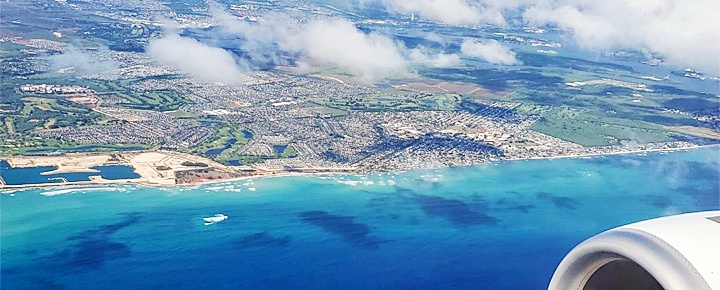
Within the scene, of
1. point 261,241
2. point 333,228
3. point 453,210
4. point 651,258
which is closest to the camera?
point 651,258

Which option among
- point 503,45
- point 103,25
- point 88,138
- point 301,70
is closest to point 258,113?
point 88,138

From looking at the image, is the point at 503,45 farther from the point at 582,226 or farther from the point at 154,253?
the point at 154,253

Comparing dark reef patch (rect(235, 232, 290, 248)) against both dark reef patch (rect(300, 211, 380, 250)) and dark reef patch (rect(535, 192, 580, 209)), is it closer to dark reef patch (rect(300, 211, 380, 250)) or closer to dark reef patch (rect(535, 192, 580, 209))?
dark reef patch (rect(300, 211, 380, 250))

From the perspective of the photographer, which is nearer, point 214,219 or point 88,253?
point 88,253

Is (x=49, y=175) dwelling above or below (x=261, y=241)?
above

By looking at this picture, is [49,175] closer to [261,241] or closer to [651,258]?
[261,241]

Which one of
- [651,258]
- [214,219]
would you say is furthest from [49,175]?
[651,258]

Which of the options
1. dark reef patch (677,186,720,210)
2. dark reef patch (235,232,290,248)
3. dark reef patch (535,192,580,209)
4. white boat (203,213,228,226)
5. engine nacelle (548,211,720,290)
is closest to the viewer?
engine nacelle (548,211,720,290)

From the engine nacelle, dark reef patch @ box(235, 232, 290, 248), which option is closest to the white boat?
dark reef patch @ box(235, 232, 290, 248)
